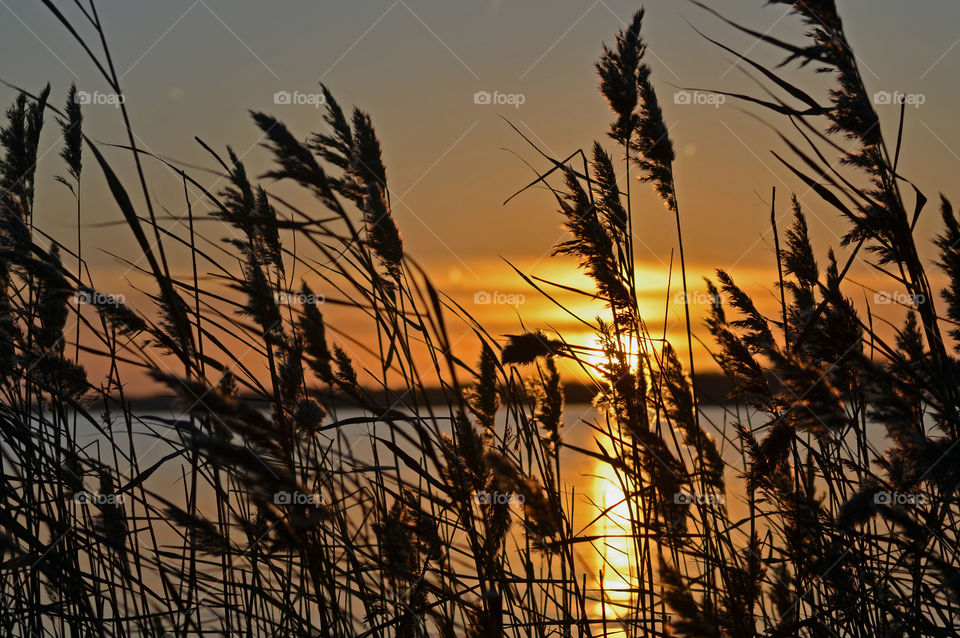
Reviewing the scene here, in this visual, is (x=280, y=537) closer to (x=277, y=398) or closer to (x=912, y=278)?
(x=277, y=398)

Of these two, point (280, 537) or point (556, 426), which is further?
point (556, 426)

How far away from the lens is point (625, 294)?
199 centimetres

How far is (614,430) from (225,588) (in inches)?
42.0

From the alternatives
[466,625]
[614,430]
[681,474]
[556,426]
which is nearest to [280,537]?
[466,625]

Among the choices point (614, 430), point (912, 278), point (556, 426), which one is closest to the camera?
point (912, 278)

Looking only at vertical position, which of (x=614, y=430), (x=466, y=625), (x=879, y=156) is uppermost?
(x=879, y=156)

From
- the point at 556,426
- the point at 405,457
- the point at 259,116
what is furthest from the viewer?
the point at 556,426

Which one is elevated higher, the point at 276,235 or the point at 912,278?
the point at 276,235

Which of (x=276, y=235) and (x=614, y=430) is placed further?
(x=614, y=430)

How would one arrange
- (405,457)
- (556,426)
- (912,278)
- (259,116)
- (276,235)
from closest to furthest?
(259,116) → (912,278) → (405,457) → (276,235) → (556,426)

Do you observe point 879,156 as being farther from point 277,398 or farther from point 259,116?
point 277,398

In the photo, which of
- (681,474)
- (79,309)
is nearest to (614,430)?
(681,474)

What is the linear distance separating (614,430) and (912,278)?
827mm

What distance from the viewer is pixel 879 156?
4.90 feet
